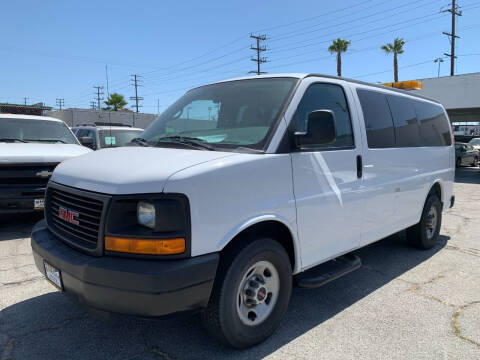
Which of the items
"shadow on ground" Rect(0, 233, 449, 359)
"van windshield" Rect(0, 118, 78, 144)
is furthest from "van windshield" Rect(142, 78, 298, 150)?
"van windshield" Rect(0, 118, 78, 144)

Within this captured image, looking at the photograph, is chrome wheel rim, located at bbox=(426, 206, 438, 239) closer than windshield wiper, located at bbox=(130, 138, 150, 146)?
No

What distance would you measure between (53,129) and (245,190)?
6.19m

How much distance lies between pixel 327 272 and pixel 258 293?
0.93 metres

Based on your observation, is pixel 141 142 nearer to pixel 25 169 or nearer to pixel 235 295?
pixel 235 295

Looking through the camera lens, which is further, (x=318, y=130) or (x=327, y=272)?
(x=327, y=272)

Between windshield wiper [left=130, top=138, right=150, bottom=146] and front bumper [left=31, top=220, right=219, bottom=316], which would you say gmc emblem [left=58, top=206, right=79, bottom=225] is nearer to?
front bumper [left=31, top=220, right=219, bottom=316]

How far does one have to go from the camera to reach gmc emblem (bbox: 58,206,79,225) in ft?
8.50

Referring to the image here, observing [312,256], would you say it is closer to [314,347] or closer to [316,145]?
[314,347]

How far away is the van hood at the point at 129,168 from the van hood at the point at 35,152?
3.06 m

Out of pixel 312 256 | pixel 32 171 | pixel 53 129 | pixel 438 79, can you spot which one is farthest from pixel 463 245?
pixel 438 79

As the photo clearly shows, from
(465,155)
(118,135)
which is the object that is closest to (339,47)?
(465,155)

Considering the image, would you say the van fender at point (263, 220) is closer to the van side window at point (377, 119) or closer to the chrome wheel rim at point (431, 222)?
the van side window at point (377, 119)

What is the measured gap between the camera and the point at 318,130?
9.23 ft

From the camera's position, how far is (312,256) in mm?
3129
